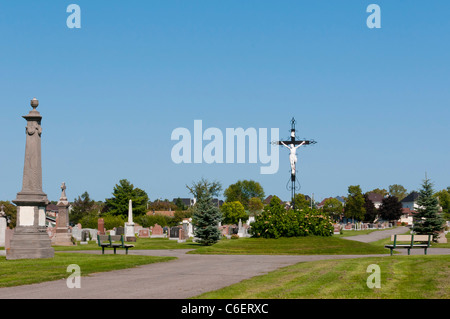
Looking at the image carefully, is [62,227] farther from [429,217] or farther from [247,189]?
[247,189]

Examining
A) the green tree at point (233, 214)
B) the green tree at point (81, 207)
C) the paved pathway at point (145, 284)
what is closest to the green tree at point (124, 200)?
the green tree at point (81, 207)

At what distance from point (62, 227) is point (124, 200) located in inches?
2272

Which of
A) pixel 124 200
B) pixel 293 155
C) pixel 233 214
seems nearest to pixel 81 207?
pixel 124 200

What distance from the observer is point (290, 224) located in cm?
3278

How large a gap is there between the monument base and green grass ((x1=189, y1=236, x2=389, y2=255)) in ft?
29.0

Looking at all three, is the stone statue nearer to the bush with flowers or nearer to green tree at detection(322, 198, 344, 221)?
the bush with flowers

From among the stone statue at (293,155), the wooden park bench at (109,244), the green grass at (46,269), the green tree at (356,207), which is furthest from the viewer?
the green tree at (356,207)

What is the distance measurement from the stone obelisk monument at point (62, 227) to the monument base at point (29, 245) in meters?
18.7

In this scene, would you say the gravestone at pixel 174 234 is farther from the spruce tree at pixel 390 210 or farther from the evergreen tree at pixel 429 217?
the spruce tree at pixel 390 210

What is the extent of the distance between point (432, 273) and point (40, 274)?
432 inches

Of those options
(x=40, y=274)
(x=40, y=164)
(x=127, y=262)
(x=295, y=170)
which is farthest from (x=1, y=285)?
(x=295, y=170)

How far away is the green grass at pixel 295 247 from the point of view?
29.1 meters

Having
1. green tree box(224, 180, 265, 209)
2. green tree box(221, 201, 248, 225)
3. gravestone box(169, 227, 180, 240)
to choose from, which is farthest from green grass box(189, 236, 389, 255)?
green tree box(224, 180, 265, 209)

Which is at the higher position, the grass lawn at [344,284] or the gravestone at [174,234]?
the grass lawn at [344,284]
